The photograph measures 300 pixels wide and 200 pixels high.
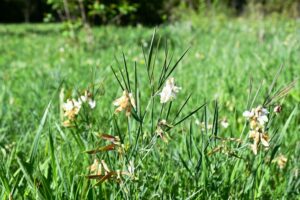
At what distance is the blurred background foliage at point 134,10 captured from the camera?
733 centimetres

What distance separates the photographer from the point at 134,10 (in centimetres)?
922

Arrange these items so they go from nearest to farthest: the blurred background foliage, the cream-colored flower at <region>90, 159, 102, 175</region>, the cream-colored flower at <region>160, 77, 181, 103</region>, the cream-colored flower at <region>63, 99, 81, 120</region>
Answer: the cream-colored flower at <region>160, 77, 181, 103</region>, the cream-colored flower at <region>90, 159, 102, 175</region>, the cream-colored flower at <region>63, 99, 81, 120</region>, the blurred background foliage

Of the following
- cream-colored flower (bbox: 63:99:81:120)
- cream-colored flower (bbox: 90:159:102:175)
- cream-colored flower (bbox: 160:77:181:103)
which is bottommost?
cream-colored flower (bbox: 90:159:102:175)

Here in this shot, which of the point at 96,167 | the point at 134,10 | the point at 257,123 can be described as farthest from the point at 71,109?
the point at 134,10

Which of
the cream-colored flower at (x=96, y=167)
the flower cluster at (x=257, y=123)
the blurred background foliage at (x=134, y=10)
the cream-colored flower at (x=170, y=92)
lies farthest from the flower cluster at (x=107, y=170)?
the blurred background foliage at (x=134, y=10)

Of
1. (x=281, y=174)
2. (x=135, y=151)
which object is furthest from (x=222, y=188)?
(x=281, y=174)

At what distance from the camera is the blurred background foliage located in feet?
24.0

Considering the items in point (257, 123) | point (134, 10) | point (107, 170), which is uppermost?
point (257, 123)

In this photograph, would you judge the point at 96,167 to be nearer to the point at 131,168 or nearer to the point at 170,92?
the point at 131,168

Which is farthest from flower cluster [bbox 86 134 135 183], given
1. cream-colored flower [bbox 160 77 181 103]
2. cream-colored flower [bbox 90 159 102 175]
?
cream-colored flower [bbox 160 77 181 103]

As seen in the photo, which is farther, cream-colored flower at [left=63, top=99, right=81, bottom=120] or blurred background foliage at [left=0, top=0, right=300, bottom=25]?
blurred background foliage at [left=0, top=0, right=300, bottom=25]

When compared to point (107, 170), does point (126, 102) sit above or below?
above

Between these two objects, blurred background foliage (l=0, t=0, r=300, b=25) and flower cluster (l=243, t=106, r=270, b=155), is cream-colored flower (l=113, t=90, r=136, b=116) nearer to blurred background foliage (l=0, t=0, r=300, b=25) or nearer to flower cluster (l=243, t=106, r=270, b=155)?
flower cluster (l=243, t=106, r=270, b=155)

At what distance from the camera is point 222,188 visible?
4.01 ft
